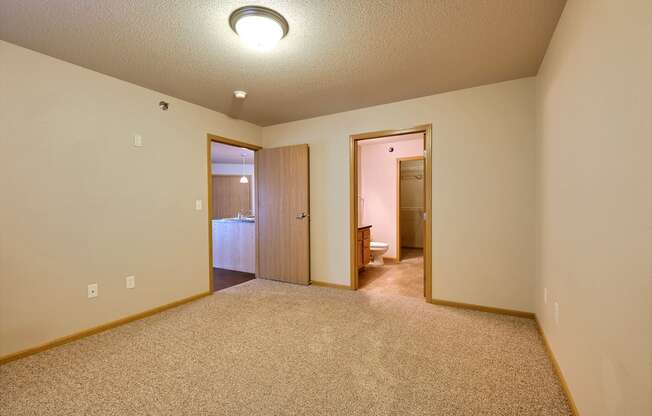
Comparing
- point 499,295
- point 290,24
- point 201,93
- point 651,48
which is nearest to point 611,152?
point 651,48

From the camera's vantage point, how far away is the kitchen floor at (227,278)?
3.99 metres

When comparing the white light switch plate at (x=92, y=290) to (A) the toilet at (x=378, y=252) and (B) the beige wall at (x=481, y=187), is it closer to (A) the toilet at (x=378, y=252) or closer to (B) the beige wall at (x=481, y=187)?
(B) the beige wall at (x=481, y=187)

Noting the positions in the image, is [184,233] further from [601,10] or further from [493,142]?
[601,10]

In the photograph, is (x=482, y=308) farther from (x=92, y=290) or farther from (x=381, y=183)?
(x=92, y=290)

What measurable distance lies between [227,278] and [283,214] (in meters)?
1.35

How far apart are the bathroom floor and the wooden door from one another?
0.92 meters

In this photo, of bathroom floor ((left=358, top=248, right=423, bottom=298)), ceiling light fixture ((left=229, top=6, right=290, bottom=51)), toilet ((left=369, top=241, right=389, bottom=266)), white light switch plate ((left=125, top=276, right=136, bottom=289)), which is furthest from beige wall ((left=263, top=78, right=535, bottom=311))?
white light switch plate ((left=125, top=276, right=136, bottom=289))

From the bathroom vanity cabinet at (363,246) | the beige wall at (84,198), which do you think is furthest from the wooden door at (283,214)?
the beige wall at (84,198)

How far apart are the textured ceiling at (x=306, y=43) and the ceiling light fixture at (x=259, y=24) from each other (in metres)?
0.05

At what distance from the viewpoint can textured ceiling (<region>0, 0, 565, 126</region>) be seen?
1731mm

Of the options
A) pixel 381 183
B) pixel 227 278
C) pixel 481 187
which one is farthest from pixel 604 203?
pixel 381 183

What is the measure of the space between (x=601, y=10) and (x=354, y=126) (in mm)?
2611

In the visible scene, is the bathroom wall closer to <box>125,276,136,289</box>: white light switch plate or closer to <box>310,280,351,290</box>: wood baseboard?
<box>310,280,351,290</box>: wood baseboard

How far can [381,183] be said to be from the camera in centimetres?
574
